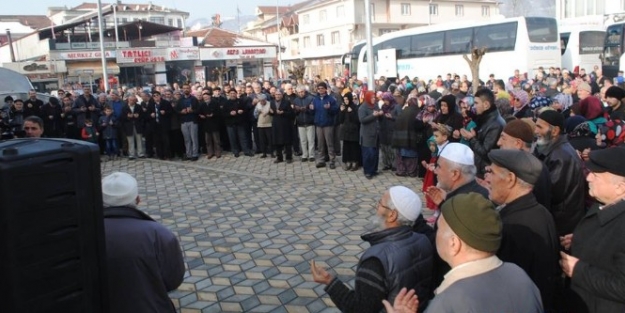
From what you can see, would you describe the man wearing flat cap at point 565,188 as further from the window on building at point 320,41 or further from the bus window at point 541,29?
the window on building at point 320,41

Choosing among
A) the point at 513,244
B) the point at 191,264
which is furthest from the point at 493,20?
the point at 513,244

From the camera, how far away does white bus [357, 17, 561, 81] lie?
22.9 meters

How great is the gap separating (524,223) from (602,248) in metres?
0.44

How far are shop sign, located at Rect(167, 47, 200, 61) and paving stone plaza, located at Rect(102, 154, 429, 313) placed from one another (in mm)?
29934

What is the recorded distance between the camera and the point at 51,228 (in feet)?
7.52

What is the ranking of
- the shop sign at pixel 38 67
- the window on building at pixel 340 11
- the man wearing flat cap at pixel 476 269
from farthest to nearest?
the window on building at pixel 340 11 < the shop sign at pixel 38 67 < the man wearing flat cap at pixel 476 269

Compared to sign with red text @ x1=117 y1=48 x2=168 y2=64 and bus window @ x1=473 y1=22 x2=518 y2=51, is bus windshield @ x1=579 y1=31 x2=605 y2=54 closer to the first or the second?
bus window @ x1=473 y1=22 x2=518 y2=51

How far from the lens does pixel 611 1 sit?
33375mm

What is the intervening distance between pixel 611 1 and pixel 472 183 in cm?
3621

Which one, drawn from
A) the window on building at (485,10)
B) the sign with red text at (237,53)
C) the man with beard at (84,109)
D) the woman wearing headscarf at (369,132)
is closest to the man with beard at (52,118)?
the man with beard at (84,109)

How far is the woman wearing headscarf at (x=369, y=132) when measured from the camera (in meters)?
9.81

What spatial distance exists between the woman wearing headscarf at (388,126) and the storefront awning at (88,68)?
31.0m

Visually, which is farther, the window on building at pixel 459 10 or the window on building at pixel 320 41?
the window on building at pixel 459 10

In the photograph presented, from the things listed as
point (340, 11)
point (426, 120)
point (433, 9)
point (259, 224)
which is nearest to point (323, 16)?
point (340, 11)
